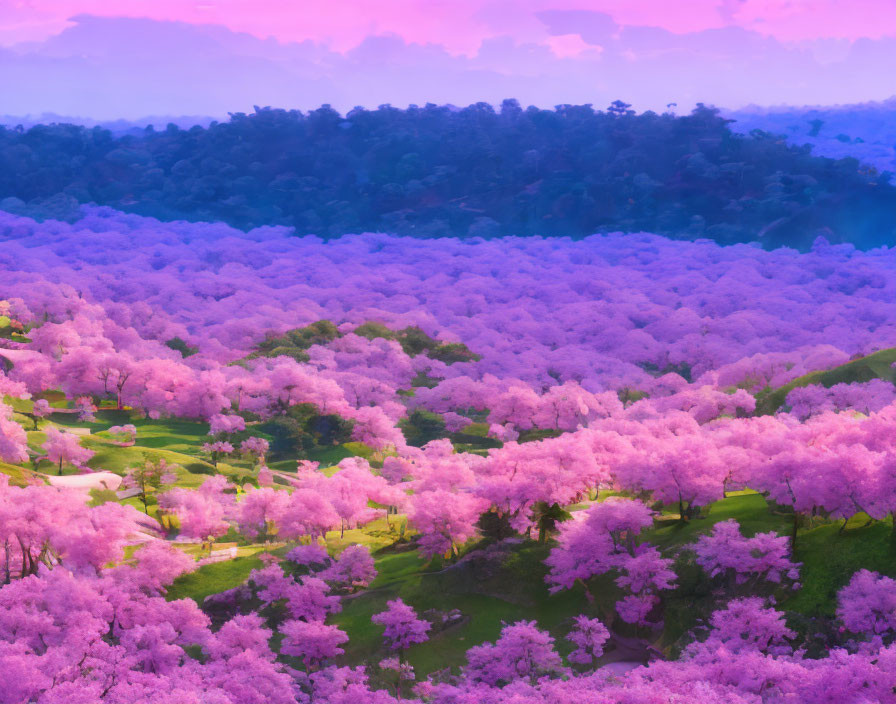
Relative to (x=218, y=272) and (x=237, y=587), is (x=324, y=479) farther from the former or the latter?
(x=218, y=272)

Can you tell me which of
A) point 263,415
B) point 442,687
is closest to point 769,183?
point 263,415

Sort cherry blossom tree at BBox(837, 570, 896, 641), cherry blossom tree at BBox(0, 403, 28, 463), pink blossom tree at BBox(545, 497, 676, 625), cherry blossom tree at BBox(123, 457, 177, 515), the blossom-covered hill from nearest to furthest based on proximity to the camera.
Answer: cherry blossom tree at BBox(837, 570, 896, 641) → the blossom-covered hill → pink blossom tree at BBox(545, 497, 676, 625) → cherry blossom tree at BBox(0, 403, 28, 463) → cherry blossom tree at BBox(123, 457, 177, 515)

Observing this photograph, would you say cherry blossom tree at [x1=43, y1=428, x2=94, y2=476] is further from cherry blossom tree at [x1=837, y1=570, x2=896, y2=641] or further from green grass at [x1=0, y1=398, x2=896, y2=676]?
cherry blossom tree at [x1=837, y1=570, x2=896, y2=641]

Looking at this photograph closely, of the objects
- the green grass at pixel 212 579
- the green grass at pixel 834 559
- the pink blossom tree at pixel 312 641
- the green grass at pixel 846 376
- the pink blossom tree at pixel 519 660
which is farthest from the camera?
the green grass at pixel 846 376

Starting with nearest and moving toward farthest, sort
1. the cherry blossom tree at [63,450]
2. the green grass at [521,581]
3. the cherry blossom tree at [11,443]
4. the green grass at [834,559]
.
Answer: the green grass at [834,559]
the green grass at [521,581]
the cherry blossom tree at [11,443]
the cherry blossom tree at [63,450]

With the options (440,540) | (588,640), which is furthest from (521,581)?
(588,640)

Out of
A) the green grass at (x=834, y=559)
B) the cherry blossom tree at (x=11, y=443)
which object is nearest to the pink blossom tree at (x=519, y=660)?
the green grass at (x=834, y=559)

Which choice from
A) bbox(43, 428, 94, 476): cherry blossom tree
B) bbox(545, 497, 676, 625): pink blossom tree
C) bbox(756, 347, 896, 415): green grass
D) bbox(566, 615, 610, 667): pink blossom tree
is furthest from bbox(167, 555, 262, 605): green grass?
bbox(756, 347, 896, 415): green grass

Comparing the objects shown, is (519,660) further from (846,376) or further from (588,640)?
(846,376)

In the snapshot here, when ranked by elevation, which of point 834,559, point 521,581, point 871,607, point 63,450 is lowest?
point 521,581

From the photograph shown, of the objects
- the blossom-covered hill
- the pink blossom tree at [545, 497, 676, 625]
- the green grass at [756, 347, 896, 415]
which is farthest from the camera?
the green grass at [756, 347, 896, 415]

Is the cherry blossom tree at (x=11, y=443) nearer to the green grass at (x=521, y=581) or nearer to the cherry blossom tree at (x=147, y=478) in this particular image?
the green grass at (x=521, y=581)

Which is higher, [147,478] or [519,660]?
[519,660]
